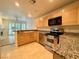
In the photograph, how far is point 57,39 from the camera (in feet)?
13.3

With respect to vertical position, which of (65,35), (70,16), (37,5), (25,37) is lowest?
(25,37)

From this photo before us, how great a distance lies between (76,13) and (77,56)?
6.35 feet

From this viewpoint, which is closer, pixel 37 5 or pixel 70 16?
pixel 70 16

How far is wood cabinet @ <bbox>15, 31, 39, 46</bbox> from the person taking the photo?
5.68 m

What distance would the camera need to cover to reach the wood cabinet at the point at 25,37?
→ 224 inches

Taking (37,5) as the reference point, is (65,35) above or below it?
below

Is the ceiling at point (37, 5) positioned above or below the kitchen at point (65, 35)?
above

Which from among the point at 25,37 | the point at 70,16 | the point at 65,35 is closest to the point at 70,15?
the point at 70,16

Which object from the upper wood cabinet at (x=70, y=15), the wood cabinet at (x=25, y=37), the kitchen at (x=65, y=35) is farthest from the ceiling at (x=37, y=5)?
the wood cabinet at (x=25, y=37)

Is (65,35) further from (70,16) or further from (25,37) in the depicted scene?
(25,37)

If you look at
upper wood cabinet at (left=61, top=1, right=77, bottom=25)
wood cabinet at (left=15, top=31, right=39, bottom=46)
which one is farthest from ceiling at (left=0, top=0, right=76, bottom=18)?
wood cabinet at (left=15, top=31, right=39, bottom=46)

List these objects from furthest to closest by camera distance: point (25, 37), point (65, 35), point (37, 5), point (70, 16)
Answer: point (25, 37) → point (37, 5) → point (65, 35) → point (70, 16)

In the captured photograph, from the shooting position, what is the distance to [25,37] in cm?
608

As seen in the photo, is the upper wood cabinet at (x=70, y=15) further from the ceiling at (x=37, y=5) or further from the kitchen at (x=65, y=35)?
the ceiling at (x=37, y=5)
